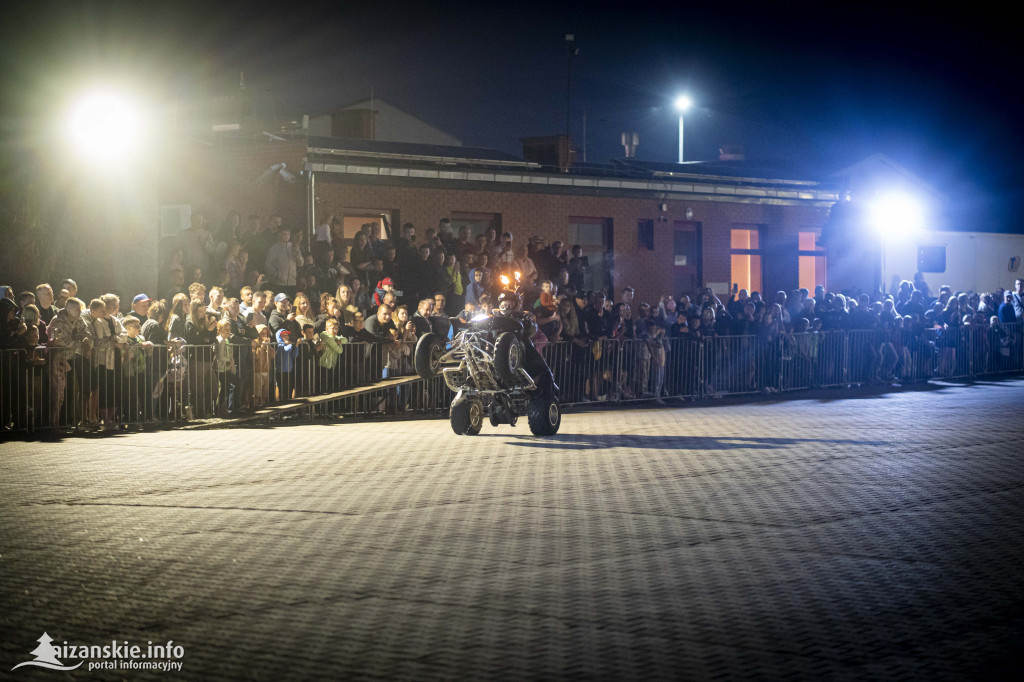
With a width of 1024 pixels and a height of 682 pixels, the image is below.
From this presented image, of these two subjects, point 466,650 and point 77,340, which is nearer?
point 466,650

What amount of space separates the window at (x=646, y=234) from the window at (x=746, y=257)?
3.55 m

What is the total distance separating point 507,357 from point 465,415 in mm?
1088

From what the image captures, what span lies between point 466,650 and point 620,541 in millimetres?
2979

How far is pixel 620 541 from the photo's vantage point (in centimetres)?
895

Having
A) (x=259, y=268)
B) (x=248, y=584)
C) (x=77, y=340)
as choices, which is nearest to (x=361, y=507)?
(x=248, y=584)

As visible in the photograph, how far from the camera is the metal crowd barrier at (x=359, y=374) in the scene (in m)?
15.9

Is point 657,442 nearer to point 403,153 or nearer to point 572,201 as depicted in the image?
point 403,153

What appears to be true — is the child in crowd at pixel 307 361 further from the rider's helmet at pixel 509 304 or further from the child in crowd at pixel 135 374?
the rider's helmet at pixel 509 304

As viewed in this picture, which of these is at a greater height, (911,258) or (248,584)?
(911,258)

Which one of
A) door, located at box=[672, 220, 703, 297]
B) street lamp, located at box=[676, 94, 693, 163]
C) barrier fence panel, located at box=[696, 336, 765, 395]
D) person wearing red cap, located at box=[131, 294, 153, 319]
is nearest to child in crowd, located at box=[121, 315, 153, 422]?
person wearing red cap, located at box=[131, 294, 153, 319]

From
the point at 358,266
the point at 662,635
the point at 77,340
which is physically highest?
the point at 358,266

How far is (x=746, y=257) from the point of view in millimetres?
35625

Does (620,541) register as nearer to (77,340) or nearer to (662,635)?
(662,635)

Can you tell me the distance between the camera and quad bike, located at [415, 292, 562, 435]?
52.0 feet
